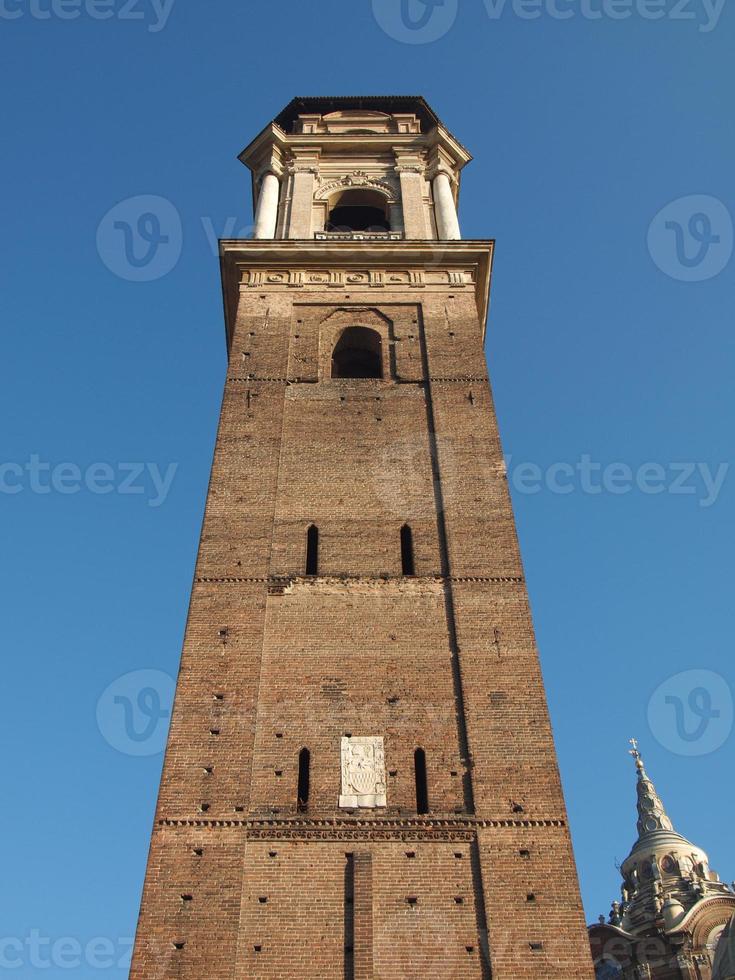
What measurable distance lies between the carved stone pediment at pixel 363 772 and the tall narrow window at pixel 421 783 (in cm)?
45

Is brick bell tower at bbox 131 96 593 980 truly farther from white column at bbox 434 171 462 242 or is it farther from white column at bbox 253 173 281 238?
white column at bbox 434 171 462 242

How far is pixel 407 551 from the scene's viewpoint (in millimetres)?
17281

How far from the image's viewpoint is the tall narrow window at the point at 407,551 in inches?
667

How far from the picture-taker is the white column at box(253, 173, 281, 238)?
86.1 ft

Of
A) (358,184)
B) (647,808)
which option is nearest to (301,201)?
(358,184)

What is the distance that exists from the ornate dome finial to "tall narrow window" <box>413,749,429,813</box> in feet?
129

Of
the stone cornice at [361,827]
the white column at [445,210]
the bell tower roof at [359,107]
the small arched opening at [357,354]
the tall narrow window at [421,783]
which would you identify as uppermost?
the bell tower roof at [359,107]

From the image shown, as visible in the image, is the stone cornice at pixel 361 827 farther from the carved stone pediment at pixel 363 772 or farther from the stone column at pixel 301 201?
the stone column at pixel 301 201

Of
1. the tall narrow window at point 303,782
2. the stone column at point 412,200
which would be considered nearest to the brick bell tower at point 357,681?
the tall narrow window at point 303,782

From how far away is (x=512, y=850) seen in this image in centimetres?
1294

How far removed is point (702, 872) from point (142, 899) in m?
39.2

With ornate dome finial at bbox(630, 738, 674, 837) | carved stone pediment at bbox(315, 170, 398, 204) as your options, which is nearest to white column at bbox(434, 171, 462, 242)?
carved stone pediment at bbox(315, 170, 398, 204)

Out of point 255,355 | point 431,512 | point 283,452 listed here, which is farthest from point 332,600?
point 255,355

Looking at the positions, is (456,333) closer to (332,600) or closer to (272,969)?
(332,600)
